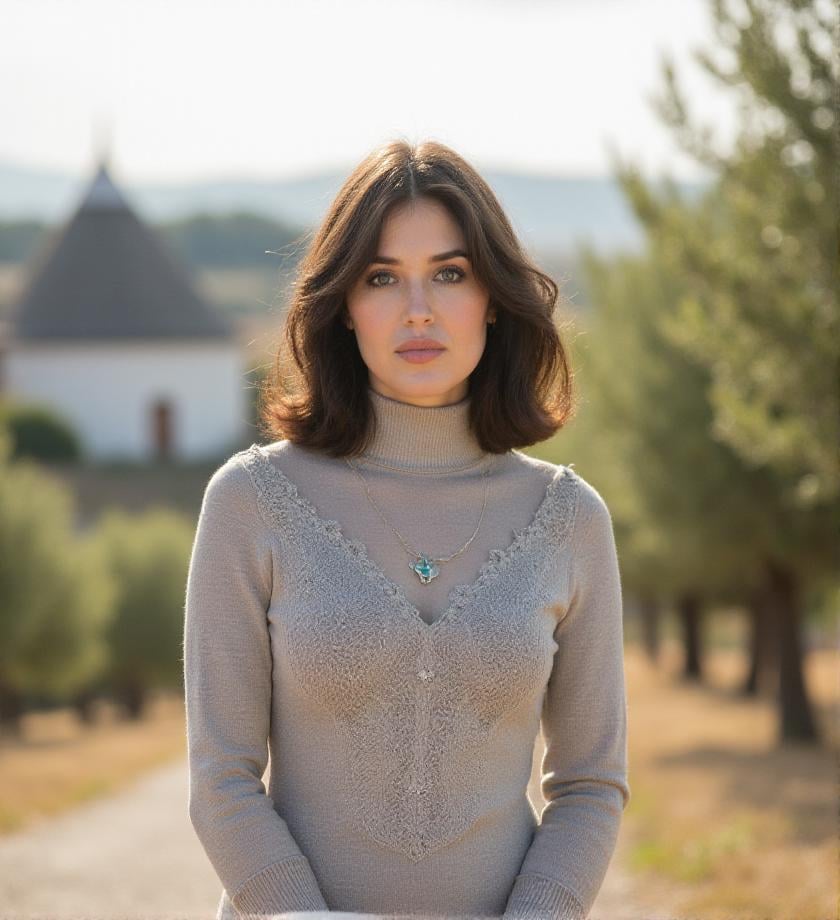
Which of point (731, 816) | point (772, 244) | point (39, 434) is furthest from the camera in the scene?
point (39, 434)

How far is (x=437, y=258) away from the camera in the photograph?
9.31ft

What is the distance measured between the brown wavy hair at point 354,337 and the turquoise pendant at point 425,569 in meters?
0.28

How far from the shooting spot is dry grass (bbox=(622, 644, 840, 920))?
27.6ft

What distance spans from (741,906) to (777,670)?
948cm

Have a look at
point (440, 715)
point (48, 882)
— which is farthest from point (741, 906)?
point (440, 715)

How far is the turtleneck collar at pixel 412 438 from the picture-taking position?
295cm

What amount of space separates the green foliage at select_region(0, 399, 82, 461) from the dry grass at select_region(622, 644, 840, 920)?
74.0 feet

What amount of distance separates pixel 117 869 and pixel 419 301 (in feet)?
26.4

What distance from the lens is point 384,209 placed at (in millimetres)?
2805

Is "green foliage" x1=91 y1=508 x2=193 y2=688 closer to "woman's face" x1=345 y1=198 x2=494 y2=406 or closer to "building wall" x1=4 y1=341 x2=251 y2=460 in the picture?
"building wall" x1=4 y1=341 x2=251 y2=460

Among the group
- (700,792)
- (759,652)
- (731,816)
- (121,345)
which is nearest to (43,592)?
(759,652)

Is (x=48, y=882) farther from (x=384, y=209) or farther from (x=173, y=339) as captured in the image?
(x=173, y=339)

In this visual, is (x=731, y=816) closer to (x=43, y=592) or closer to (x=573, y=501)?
(x=573, y=501)

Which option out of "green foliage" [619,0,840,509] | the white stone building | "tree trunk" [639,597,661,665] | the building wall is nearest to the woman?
"green foliage" [619,0,840,509]
